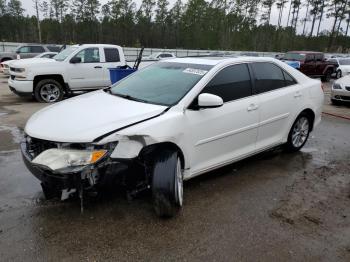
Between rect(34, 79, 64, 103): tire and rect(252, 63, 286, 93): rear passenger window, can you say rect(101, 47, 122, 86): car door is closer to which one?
rect(34, 79, 64, 103): tire

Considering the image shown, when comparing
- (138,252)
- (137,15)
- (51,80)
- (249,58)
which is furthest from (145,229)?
(137,15)

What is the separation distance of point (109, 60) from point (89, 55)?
640mm

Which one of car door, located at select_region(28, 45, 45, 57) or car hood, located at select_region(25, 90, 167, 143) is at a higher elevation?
car hood, located at select_region(25, 90, 167, 143)

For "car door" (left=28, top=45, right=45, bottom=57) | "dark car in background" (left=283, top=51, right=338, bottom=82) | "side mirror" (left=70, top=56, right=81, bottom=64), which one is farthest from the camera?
"car door" (left=28, top=45, right=45, bottom=57)

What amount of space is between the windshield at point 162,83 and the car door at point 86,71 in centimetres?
618

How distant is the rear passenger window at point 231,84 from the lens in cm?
425

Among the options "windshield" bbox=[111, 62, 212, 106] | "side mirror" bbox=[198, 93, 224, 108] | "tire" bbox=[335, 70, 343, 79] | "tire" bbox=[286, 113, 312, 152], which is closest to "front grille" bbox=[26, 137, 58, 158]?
"windshield" bbox=[111, 62, 212, 106]

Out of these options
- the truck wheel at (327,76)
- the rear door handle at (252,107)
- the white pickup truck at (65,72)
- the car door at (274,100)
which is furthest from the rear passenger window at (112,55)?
the truck wheel at (327,76)

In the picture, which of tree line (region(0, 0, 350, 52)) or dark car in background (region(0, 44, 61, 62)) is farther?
tree line (region(0, 0, 350, 52))

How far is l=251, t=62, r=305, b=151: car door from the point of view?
15.8ft

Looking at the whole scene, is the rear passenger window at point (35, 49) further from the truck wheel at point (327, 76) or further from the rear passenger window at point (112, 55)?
the truck wheel at point (327, 76)

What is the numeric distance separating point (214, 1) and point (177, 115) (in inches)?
2639

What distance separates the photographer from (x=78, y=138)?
127 inches

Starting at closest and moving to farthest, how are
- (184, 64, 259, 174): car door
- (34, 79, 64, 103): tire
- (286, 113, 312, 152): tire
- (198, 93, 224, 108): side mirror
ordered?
(198, 93, 224, 108): side mirror → (184, 64, 259, 174): car door → (286, 113, 312, 152): tire → (34, 79, 64, 103): tire
